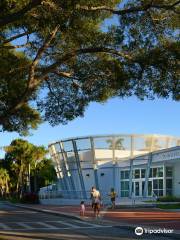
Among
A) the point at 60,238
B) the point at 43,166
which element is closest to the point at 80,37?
the point at 60,238

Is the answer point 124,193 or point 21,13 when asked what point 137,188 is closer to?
point 124,193

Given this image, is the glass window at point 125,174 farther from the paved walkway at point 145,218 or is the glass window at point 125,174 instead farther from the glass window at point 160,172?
the paved walkway at point 145,218

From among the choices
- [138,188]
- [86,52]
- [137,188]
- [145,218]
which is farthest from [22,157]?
[86,52]

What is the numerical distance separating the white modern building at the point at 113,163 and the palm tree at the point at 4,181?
2392cm

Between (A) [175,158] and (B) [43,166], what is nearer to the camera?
(A) [175,158]

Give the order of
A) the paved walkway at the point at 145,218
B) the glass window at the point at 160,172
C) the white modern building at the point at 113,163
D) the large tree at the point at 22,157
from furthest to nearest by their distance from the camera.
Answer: the large tree at the point at 22,157 → the white modern building at the point at 113,163 → the glass window at the point at 160,172 → the paved walkway at the point at 145,218

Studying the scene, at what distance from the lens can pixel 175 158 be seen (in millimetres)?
52781

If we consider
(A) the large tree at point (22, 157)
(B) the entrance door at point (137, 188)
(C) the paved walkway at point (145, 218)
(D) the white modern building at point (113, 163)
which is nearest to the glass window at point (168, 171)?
(D) the white modern building at point (113, 163)

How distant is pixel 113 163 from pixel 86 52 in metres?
52.5

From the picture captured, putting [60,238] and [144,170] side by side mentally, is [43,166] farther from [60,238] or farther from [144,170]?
[60,238]

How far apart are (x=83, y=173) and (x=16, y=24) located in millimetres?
55062

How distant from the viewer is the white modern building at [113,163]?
204 feet

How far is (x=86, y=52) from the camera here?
15164 millimetres

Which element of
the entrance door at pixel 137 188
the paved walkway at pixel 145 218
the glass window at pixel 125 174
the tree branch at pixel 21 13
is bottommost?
the paved walkway at pixel 145 218
